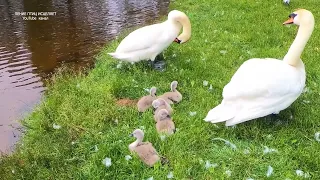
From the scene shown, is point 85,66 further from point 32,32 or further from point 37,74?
point 32,32

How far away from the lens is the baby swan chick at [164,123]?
5023 millimetres

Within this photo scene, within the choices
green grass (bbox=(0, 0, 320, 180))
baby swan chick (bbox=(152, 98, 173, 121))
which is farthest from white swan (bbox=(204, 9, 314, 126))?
baby swan chick (bbox=(152, 98, 173, 121))

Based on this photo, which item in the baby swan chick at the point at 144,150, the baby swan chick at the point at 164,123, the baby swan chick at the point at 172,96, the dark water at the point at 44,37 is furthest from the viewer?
the dark water at the point at 44,37

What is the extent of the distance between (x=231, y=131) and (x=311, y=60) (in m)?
2.89

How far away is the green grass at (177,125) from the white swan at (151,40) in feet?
1.00

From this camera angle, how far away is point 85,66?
338 inches

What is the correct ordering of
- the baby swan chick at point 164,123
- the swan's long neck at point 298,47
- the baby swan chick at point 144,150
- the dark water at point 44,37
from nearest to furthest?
the baby swan chick at point 144,150 < the baby swan chick at point 164,123 < the swan's long neck at point 298,47 < the dark water at point 44,37

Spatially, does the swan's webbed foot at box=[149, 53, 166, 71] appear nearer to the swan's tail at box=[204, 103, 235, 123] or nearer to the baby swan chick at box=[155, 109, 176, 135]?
the baby swan chick at box=[155, 109, 176, 135]

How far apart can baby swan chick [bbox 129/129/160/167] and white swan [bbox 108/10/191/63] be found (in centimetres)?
255

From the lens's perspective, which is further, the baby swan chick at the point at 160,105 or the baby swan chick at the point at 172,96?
the baby swan chick at the point at 172,96

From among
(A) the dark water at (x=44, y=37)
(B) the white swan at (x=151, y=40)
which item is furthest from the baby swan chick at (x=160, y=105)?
(A) the dark water at (x=44, y=37)

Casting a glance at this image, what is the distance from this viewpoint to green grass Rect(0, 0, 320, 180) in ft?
14.7

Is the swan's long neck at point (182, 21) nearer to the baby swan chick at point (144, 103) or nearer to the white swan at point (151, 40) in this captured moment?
the white swan at point (151, 40)

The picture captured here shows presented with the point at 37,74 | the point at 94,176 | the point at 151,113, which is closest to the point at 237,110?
the point at 151,113
